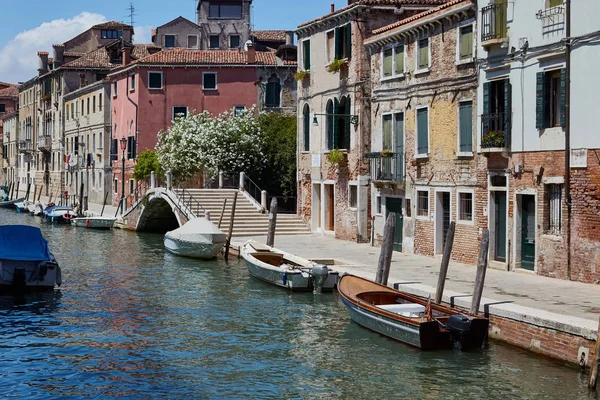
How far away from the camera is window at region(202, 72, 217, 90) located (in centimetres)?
4778

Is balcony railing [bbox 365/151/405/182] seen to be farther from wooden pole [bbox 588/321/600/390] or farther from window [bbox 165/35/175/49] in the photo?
window [bbox 165/35/175/49]

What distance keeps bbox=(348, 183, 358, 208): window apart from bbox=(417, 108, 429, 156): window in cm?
455

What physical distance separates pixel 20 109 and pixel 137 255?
55231 millimetres

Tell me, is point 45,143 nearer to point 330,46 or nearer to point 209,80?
point 209,80

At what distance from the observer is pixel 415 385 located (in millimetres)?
13375

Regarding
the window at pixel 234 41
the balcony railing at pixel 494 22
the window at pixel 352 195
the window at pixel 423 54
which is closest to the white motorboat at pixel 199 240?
the window at pixel 352 195

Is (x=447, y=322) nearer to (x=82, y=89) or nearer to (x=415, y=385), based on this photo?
(x=415, y=385)

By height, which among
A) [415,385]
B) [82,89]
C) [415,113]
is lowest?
[415,385]

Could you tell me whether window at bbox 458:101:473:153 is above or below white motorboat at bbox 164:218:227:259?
above

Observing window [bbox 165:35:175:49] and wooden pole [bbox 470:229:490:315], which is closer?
wooden pole [bbox 470:229:490:315]

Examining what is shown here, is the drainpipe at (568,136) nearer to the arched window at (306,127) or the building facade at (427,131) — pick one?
the building facade at (427,131)

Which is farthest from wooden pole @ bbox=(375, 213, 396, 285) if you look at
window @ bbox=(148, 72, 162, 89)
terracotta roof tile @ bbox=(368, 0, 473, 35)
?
window @ bbox=(148, 72, 162, 89)

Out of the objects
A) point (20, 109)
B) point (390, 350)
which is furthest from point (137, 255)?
point (20, 109)

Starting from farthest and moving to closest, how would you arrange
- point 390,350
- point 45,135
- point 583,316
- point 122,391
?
1. point 45,135
2. point 390,350
3. point 583,316
4. point 122,391
